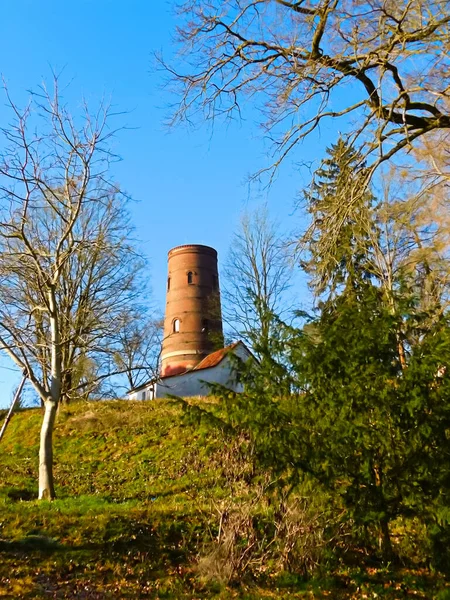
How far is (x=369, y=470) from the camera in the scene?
6047mm

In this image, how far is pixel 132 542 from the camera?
287 inches

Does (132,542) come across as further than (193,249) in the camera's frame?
No

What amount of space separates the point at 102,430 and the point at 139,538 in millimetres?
11009

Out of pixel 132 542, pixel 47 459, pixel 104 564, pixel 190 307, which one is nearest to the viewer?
pixel 104 564

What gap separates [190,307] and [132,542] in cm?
3073

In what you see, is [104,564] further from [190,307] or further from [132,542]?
[190,307]

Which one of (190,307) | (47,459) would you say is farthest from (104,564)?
(190,307)

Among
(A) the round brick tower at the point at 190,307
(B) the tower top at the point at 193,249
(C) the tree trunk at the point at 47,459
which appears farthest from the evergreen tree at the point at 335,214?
(B) the tower top at the point at 193,249

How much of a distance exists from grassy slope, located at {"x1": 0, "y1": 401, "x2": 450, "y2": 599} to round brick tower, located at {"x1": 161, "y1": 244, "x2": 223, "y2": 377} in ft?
72.2

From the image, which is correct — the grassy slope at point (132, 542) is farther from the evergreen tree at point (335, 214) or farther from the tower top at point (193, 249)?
the tower top at point (193, 249)

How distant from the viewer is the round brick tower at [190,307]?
36.3 metres

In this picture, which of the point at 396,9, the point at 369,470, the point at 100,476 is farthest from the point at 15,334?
the point at 396,9

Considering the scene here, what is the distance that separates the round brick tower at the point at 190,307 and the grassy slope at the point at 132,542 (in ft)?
72.2

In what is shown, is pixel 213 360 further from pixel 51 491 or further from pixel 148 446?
pixel 51 491
